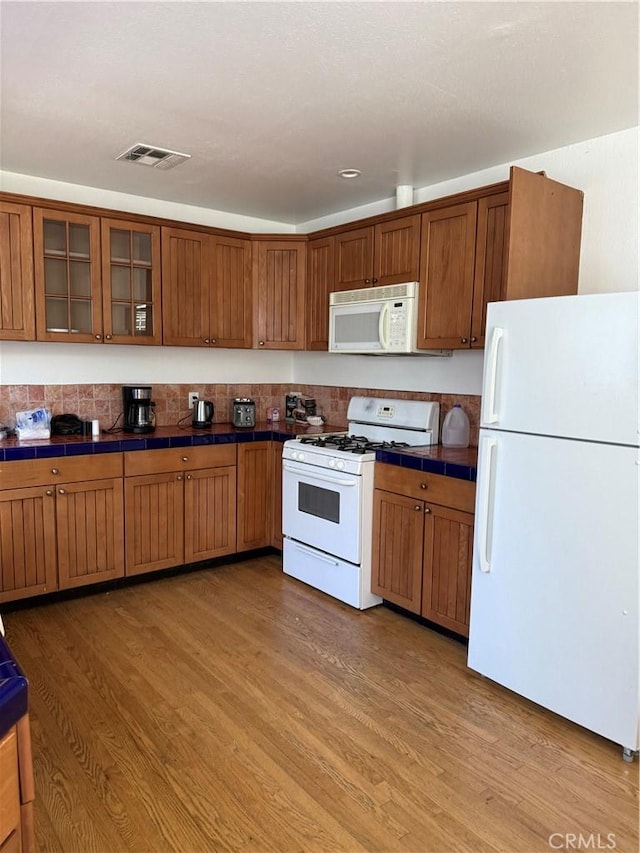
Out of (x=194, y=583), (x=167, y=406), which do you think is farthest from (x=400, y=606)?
(x=167, y=406)

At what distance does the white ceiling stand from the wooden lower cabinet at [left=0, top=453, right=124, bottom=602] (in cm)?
173

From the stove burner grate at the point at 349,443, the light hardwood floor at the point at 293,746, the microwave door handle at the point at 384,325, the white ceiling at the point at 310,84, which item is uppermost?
the white ceiling at the point at 310,84

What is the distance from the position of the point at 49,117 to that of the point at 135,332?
4.32 ft

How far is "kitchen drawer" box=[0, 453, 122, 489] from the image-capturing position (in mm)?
3051

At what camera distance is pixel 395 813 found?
1812 mm

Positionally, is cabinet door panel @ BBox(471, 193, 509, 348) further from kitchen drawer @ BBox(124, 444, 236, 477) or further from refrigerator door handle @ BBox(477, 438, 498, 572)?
kitchen drawer @ BBox(124, 444, 236, 477)

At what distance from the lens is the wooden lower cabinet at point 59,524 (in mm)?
3086

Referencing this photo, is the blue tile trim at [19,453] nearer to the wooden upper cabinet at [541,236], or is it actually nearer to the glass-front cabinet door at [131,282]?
the glass-front cabinet door at [131,282]

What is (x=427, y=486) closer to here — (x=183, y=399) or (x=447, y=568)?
(x=447, y=568)

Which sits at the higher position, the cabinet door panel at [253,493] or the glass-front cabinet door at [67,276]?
the glass-front cabinet door at [67,276]

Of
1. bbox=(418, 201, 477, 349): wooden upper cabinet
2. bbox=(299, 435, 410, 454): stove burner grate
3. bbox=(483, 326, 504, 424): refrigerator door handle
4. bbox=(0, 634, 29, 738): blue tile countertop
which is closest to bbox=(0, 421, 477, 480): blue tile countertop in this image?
bbox=(299, 435, 410, 454): stove burner grate

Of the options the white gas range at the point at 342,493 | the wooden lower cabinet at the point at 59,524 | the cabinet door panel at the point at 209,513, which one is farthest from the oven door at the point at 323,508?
the wooden lower cabinet at the point at 59,524

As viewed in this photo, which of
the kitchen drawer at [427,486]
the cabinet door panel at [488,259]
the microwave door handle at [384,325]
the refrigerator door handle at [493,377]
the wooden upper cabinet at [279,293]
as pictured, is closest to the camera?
the refrigerator door handle at [493,377]

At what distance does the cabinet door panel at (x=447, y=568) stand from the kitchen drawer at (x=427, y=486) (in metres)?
0.05
